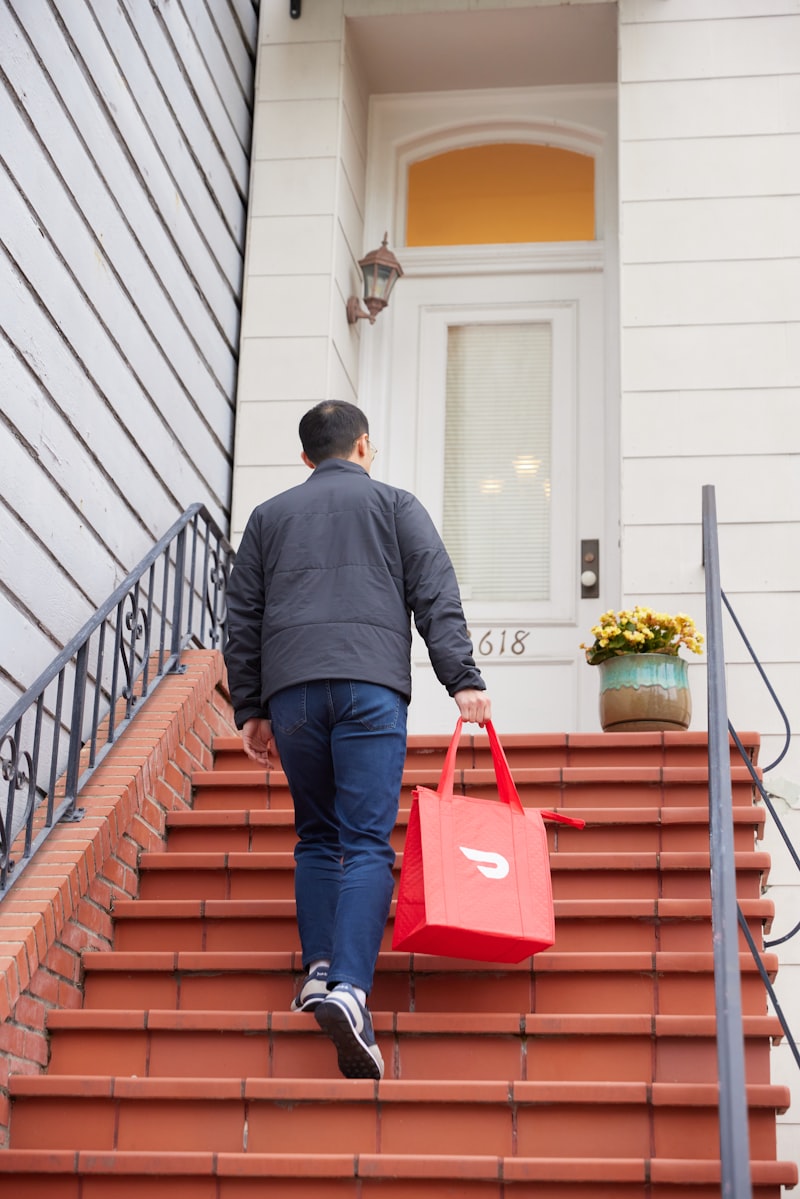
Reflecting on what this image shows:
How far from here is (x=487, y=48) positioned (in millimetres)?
7641

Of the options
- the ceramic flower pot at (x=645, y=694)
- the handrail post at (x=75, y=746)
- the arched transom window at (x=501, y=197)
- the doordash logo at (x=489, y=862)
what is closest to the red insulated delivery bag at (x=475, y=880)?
the doordash logo at (x=489, y=862)

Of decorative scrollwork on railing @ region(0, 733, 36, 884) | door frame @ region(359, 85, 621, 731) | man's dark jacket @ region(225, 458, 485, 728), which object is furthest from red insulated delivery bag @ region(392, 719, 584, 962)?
door frame @ region(359, 85, 621, 731)

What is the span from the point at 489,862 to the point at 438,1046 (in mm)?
460

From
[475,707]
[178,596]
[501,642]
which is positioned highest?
[501,642]

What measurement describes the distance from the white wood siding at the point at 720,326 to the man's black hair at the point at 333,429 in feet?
8.82

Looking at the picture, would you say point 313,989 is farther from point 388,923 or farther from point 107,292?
point 107,292

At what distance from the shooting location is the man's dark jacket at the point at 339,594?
146 inches

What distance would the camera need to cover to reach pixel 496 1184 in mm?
3158

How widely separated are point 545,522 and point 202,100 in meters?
2.45

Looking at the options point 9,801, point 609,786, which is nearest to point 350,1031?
point 9,801

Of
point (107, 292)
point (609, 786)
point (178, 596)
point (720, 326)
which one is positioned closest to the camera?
point (609, 786)

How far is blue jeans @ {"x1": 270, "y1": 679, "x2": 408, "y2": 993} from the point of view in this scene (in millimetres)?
3527

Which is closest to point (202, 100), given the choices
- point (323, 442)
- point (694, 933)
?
point (323, 442)

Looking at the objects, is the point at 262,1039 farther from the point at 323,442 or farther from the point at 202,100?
the point at 202,100
